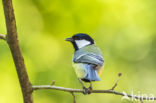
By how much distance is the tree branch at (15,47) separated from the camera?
1601 millimetres

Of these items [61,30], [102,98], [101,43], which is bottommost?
[102,98]

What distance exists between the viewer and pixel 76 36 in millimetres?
2834

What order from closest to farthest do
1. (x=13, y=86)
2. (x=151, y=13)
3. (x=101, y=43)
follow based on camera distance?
(x=13, y=86)
(x=101, y=43)
(x=151, y=13)

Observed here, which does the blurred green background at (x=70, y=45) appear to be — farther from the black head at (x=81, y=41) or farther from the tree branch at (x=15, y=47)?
the tree branch at (x=15, y=47)

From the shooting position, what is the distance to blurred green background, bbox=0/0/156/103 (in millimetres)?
3768

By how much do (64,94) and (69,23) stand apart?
0.90 m

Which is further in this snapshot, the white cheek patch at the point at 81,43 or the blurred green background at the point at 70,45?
the blurred green background at the point at 70,45

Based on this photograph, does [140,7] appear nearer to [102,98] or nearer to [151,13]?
[151,13]

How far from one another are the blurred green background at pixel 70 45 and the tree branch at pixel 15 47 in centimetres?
182

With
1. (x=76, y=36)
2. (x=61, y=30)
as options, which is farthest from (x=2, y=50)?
(x=76, y=36)

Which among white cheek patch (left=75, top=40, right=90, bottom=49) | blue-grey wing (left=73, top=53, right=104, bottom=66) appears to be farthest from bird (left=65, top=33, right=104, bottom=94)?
white cheek patch (left=75, top=40, right=90, bottom=49)

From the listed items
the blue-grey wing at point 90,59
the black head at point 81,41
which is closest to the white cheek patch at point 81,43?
the black head at point 81,41

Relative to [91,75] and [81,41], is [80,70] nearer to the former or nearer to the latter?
[91,75]

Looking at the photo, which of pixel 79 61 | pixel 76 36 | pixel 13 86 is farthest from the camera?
pixel 13 86
